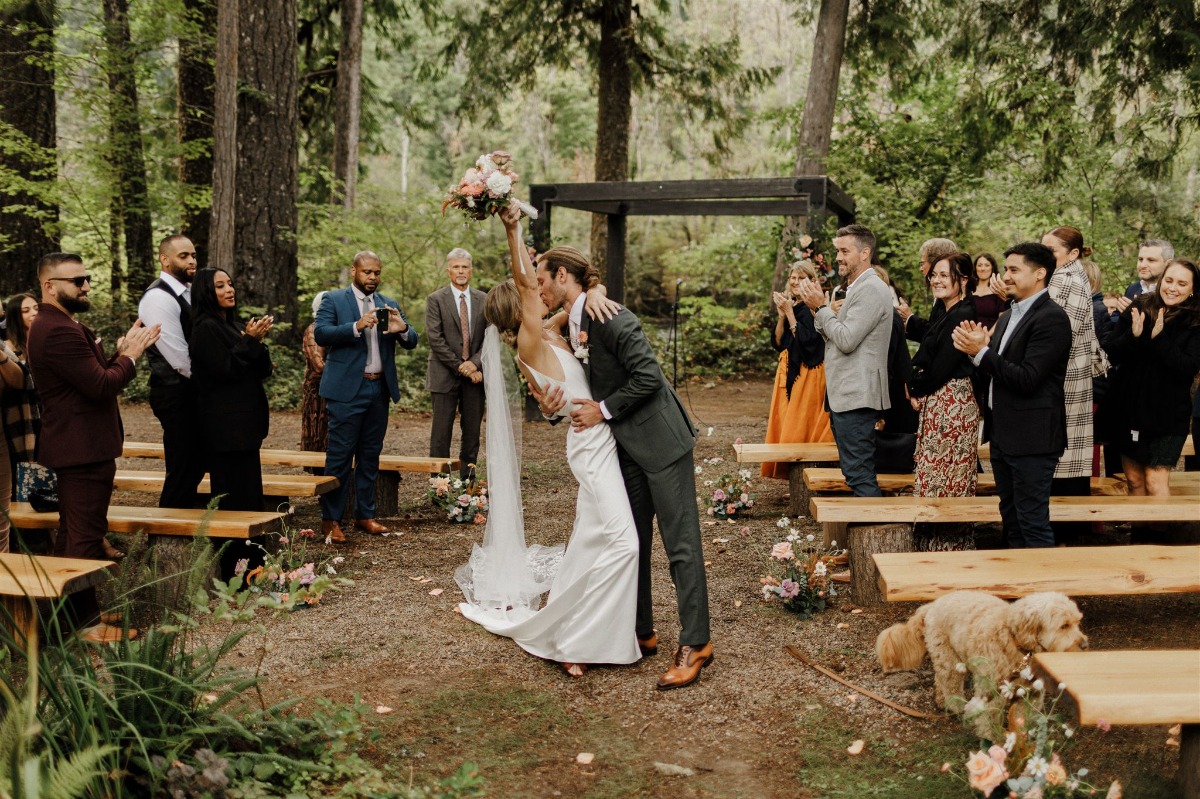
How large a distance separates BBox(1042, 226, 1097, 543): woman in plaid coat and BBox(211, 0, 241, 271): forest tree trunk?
865 centimetres

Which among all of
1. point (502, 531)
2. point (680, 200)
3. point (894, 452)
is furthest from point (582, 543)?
point (680, 200)

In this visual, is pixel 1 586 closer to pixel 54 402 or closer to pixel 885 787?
pixel 54 402

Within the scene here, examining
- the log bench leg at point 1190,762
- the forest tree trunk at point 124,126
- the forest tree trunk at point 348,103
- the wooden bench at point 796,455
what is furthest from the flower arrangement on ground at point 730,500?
the forest tree trunk at point 348,103

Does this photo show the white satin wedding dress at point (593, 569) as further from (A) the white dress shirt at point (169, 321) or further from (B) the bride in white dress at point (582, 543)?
(A) the white dress shirt at point (169, 321)

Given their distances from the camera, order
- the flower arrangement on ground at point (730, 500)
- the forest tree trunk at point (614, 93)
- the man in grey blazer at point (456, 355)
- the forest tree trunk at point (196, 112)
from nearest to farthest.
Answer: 1. the flower arrangement on ground at point (730, 500)
2. the man in grey blazer at point (456, 355)
3. the forest tree trunk at point (196, 112)
4. the forest tree trunk at point (614, 93)

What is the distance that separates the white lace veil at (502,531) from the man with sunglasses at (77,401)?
6.40ft

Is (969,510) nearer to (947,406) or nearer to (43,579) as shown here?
(947,406)

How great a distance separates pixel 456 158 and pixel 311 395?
27.2 metres

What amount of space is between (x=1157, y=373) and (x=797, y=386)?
9.14 ft

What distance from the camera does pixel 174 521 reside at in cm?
575

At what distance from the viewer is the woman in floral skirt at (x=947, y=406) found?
575 cm

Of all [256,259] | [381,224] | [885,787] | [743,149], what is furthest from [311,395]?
[743,149]

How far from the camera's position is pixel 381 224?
15578 mm

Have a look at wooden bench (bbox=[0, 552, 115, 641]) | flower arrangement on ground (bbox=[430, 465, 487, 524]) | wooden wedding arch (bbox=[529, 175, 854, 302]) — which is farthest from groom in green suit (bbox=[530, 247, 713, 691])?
wooden wedding arch (bbox=[529, 175, 854, 302])
